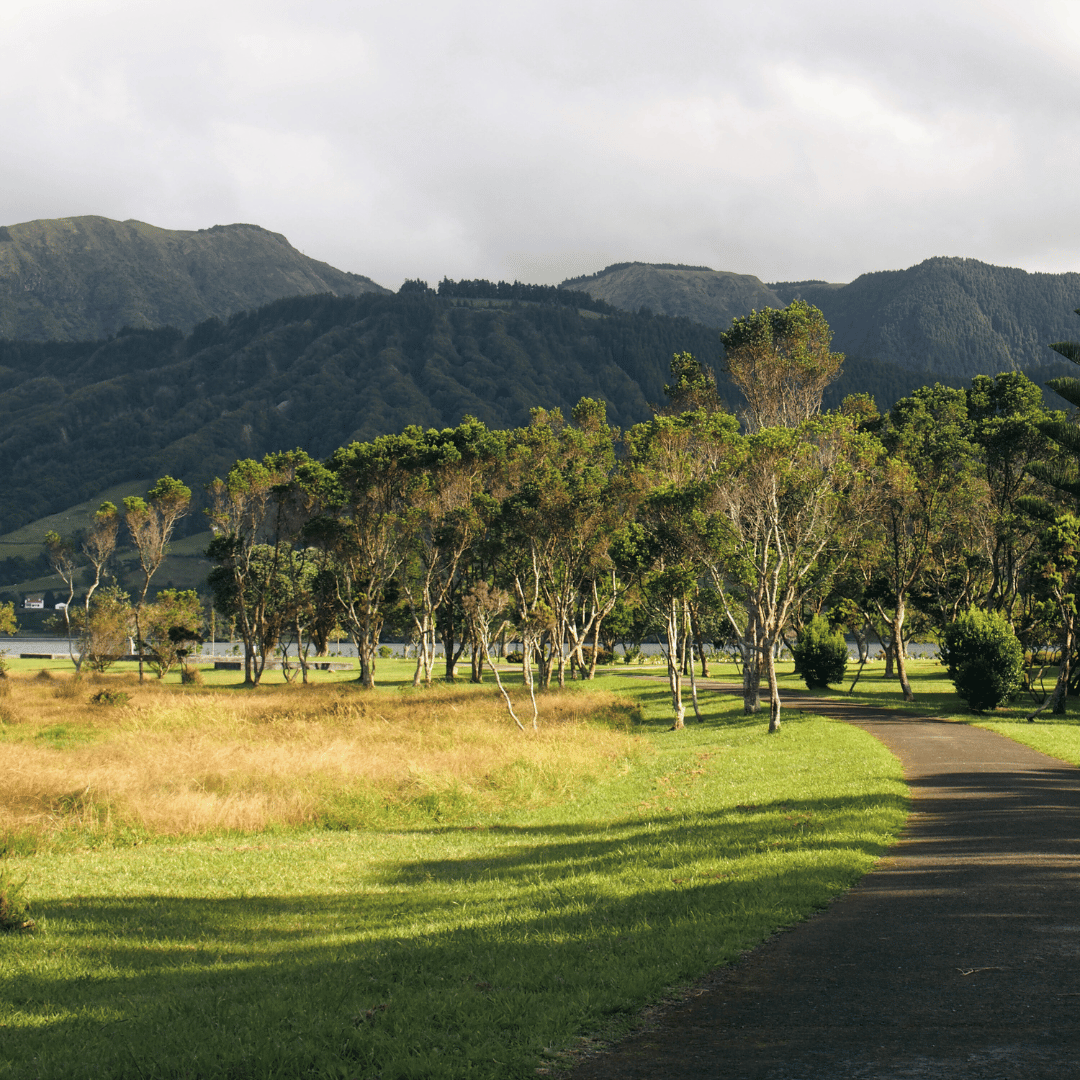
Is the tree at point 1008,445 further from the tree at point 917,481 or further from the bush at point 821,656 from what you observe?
the bush at point 821,656

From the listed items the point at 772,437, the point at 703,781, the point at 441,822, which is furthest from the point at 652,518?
the point at 441,822

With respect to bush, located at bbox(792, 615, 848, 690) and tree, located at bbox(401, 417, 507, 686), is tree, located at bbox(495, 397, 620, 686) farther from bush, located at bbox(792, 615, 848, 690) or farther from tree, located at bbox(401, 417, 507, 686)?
bush, located at bbox(792, 615, 848, 690)

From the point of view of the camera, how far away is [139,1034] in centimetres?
680

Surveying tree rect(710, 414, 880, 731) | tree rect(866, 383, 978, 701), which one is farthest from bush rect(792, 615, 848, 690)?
tree rect(710, 414, 880, 731)

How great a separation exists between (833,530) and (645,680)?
26.9 meters

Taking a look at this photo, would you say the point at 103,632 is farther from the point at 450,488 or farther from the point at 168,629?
the point at 450,488

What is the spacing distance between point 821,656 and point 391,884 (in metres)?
43.9

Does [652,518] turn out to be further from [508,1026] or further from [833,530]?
[508,1026]

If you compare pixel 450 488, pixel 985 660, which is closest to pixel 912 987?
pixel 985 660

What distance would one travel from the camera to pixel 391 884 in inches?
530

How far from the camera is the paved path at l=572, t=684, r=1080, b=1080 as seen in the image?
5918 millimetres

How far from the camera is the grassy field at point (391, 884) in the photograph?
6.80 meters

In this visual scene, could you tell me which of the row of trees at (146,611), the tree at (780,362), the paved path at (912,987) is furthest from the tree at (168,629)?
the paved path at (912,987)

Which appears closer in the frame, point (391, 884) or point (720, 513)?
point (391, 884)
